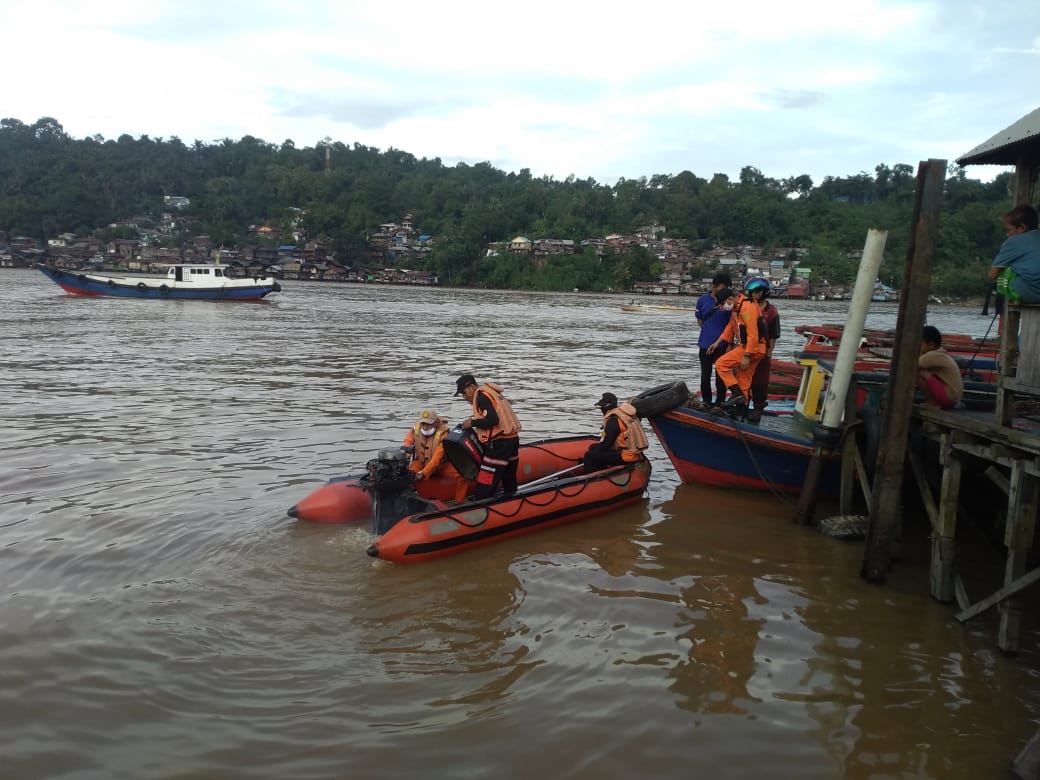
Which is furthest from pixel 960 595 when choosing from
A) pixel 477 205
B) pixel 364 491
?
pixel 477 205

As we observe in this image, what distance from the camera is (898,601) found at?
6.32 metres

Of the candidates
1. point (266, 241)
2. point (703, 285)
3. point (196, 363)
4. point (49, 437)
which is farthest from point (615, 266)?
point (49, 437)

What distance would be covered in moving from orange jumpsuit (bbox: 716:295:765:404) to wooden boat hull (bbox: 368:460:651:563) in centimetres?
159

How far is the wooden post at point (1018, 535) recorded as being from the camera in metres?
5.35

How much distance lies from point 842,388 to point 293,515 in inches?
226

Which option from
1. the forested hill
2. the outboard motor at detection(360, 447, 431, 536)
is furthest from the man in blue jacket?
the forested hill

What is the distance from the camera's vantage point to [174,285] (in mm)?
42594

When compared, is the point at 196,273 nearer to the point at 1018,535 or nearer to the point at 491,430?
the point at 491,430

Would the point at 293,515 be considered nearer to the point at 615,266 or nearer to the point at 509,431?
the point at 509,431

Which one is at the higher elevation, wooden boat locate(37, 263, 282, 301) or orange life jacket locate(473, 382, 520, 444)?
wooden boat locate(37, 263, 282, 301)

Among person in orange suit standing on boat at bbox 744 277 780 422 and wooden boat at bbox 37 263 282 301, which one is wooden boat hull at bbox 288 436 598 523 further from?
wooden boat at bbox 37 263 282 301

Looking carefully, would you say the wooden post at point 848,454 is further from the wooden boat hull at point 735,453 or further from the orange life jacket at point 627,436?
the orange life jacket at point 627,436

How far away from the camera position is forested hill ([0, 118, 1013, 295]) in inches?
3455

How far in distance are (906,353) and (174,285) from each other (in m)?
43.0
